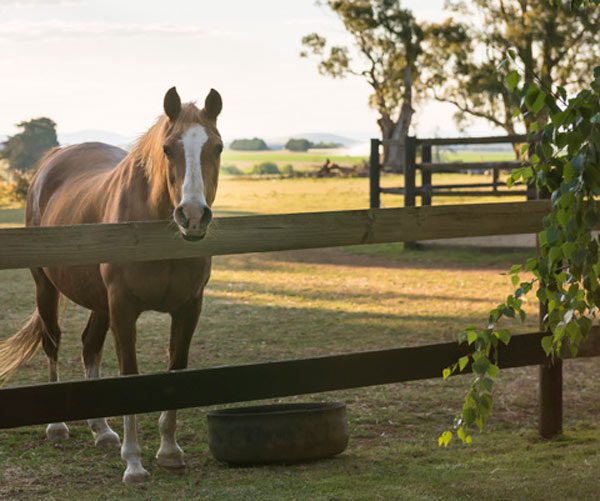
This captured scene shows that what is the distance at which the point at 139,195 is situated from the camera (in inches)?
211

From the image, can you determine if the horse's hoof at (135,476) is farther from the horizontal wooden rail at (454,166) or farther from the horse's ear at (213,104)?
the horizontal wooden rail at (454,166)

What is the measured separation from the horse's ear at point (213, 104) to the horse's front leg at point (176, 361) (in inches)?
39.5

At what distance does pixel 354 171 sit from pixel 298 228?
4837 cm

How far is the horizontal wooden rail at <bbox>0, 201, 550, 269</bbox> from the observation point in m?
4.15

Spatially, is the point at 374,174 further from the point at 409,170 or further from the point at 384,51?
the point at 384,51

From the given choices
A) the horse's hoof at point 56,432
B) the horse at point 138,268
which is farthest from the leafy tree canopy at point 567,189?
the horse's hoof at point 56,432

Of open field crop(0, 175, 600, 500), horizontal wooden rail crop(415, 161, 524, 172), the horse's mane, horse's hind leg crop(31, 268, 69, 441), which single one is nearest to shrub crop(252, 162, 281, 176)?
horizontal wooden rail crop(415, 161, 524, 172)

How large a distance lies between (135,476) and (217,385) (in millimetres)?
909

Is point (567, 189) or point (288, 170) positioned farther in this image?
point (288, 170)

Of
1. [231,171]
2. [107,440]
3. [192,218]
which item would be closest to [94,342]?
[107,440]

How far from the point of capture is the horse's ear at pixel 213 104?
4910 mm

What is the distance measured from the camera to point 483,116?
4678cm

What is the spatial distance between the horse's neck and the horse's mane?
24 millimetres

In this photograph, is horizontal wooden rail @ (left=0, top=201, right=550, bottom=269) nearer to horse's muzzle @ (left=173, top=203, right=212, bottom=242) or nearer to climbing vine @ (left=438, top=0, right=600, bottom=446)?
horse's muzzle @ (left=173, top=203, right=212, bottom=242)
